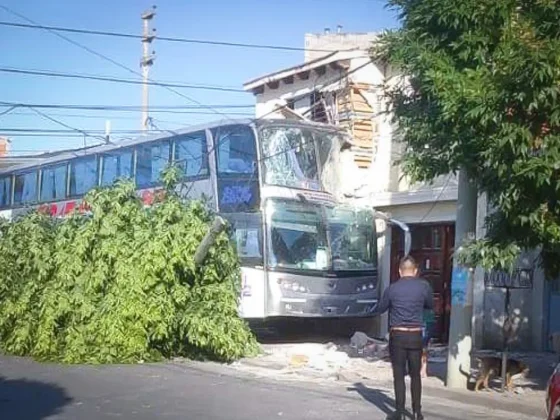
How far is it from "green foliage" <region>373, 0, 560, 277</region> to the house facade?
649 cm

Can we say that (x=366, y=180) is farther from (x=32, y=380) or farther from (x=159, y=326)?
(x=32, y=380)

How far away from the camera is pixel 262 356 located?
17.6 meters

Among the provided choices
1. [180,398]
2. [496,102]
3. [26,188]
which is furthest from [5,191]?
[496,102]

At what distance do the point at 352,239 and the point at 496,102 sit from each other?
11226 mm

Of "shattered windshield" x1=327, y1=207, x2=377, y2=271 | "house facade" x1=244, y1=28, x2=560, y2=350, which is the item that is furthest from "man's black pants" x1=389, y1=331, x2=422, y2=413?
"shattered windshield" x1=327, y1=207, x2=377, y2=271

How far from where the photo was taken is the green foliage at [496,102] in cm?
991

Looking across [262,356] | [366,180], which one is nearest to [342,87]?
[366,180]

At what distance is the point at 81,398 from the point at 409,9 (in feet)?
22.6

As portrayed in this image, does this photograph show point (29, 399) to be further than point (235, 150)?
No

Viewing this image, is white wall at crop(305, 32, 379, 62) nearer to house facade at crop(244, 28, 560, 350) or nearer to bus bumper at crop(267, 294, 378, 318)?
house facade at crop(244, 28, 560, 350)

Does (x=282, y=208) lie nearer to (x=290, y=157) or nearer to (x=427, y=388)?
(x=290, y=157)

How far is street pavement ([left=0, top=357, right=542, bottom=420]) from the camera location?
10648 mm

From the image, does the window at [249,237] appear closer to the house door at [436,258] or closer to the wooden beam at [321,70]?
the house door at [436,258]

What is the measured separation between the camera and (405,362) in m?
9.92
